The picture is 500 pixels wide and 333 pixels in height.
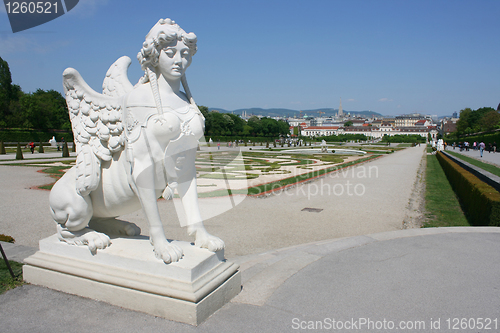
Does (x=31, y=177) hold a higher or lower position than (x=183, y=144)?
lower

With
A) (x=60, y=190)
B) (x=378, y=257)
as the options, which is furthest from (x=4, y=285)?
(x=378, y=257)

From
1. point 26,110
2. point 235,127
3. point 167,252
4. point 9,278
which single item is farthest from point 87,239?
point 235,127

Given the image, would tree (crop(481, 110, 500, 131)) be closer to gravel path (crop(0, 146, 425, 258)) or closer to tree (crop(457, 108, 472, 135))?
tree (crop(457, 108, 472, 135))

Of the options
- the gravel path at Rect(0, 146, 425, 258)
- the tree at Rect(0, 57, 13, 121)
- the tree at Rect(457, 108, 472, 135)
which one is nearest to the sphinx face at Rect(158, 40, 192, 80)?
the gravel path at Rect(0, 146, 425, 258)

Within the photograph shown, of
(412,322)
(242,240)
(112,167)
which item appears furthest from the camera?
(242,240)

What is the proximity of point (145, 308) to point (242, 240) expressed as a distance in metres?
3.22

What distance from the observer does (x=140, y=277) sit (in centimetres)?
287

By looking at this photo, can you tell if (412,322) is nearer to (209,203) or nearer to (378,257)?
(378,257)

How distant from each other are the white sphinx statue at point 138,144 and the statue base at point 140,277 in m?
0.12

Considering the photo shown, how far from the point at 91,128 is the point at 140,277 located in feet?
4.97

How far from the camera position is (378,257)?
4.32 m

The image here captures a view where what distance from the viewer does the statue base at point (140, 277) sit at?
8.86 feet

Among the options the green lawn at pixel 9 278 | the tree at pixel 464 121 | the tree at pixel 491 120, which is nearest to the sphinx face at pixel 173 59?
the green lawn at pixel 9 278

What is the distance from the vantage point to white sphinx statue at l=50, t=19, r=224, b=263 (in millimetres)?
2883
